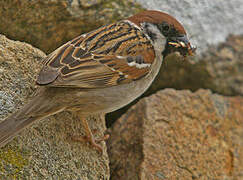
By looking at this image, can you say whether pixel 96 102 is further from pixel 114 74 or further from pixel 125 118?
pixel 125 118

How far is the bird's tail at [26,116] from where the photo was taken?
83.4 inches

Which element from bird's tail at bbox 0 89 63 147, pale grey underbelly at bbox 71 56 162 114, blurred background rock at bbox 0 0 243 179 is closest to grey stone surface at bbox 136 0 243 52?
blurred background rock at bbox 0 0 243 179

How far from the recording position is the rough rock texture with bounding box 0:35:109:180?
7.27 feet

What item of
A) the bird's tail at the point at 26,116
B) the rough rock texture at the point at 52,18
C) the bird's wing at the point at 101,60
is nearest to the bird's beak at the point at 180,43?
the bird's wing at the point at 101,60

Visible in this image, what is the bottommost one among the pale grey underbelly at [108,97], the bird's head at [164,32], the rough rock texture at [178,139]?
the rough rock texture at [178,139]

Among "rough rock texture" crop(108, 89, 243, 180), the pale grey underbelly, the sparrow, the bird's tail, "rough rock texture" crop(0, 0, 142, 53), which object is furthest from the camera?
"rough rock texture" crop(0, 0, 142, 53)

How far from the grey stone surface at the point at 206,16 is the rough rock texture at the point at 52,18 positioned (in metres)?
0.43

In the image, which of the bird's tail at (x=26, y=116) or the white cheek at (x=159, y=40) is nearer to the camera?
the bird's tail at (x=26, y=116)

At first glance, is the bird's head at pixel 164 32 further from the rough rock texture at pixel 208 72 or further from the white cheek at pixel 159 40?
the rough rock texture at pixel 208 72

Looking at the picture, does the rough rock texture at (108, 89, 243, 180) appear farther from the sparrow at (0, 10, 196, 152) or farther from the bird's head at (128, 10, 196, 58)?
the bird's head at (128, 10, 196, 58)

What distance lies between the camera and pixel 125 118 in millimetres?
3451

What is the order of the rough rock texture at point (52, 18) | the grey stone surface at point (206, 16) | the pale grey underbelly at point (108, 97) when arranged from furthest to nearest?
the grey stone surface at point (206, 16)
the rough rock texture at point (52, 18)
the pale grey underbelly at point (108, 97)

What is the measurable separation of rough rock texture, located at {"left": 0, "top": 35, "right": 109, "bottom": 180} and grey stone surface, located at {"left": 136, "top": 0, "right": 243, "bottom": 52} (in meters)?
1.38

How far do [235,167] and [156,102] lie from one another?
36.6 inches
